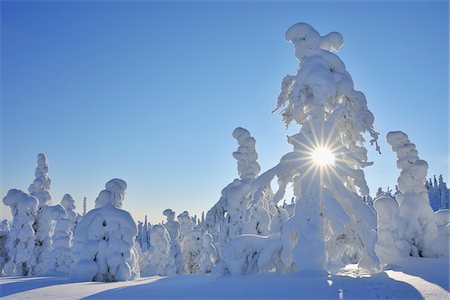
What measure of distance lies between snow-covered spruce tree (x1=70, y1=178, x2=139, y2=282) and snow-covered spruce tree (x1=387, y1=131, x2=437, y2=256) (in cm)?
1255

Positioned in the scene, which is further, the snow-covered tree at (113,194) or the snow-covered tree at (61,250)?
the snow-covered tree at (61,250)

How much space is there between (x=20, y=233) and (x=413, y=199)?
1130 inches

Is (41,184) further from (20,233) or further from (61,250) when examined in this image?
(61,250)

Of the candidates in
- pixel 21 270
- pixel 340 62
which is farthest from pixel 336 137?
pixel 21 270

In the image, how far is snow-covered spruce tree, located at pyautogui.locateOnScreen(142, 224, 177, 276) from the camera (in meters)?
38.0

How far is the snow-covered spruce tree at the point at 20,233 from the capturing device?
104ft

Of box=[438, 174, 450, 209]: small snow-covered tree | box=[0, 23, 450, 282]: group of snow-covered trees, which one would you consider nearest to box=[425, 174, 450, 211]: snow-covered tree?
box=[438, 174, 450, 209]: small snow-covered tree

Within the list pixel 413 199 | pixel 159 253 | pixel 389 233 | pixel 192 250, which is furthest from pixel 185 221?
pixel 413 199

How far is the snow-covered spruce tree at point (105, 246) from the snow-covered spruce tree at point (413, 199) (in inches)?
494

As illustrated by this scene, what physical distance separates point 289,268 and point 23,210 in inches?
993

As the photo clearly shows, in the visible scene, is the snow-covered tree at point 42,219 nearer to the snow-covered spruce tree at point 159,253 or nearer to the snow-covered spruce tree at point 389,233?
the snow-covered spruce tree at point 159,253

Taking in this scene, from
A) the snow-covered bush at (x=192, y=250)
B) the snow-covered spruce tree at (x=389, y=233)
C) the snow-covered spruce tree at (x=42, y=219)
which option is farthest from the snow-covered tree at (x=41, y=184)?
the snow-covered spruce tree at (x=389, y=233)

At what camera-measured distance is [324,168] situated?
14.7 m

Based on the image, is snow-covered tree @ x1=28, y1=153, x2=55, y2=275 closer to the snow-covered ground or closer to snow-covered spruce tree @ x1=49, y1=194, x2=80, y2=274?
snow-covered spruce tree @ x1=49, y1=194, x2=80, y2=274
